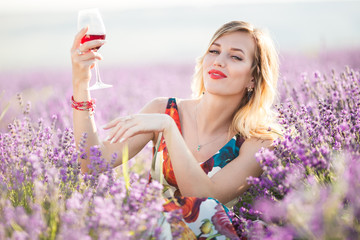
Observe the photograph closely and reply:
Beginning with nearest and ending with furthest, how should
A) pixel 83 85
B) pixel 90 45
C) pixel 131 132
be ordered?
pixel 131 132 → pixel 90 45 → pixel 83 85

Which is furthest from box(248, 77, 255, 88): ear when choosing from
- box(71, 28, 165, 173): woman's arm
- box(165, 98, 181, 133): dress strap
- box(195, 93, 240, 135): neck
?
box(71, 28, 165, 173): woman's arm

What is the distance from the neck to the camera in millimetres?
2558

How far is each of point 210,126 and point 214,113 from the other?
0.31 ft

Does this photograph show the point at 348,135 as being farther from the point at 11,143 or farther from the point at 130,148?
the point at 11,143

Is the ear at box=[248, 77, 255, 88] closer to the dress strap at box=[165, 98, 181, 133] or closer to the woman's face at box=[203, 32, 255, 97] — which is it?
the woman's face at box=[203, 32, 255, 97]

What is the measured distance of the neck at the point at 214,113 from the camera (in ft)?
8.39

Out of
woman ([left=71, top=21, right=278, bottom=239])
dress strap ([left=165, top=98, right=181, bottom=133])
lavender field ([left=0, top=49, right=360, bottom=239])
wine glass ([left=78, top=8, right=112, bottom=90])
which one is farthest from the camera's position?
dress strap ([left=165, top=98, right=181, bottom=133])

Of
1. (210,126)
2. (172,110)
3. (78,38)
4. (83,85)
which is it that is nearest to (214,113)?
(210,126)

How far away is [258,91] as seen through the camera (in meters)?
2.62

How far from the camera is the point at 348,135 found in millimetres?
1876

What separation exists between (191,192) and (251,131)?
1.94 ft

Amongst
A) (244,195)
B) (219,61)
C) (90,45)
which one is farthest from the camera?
(244,195)

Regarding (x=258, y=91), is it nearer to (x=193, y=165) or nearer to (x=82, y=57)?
(x=193, y=165)

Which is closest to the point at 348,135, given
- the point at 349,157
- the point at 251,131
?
the point at 349,157
